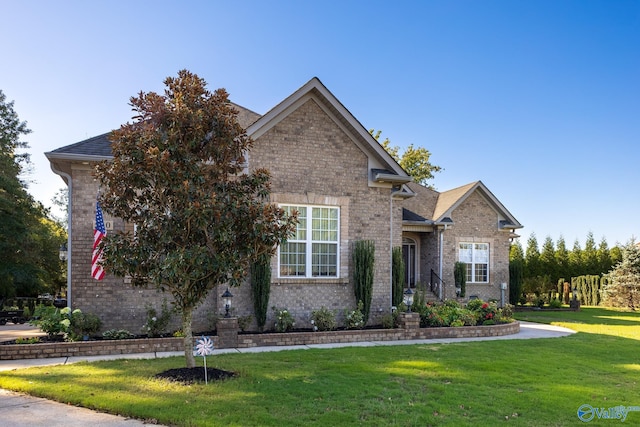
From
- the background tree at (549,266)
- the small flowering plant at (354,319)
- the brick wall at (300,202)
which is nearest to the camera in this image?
the brick wall at (300,202)

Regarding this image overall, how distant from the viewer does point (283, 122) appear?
44.1 ft

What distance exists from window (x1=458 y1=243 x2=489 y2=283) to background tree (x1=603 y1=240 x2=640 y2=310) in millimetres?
10036

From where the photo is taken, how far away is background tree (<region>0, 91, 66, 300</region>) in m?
20.0

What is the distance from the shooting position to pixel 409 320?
12898 mm

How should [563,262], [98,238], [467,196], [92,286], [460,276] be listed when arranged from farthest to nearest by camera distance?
[563,262] < [467,196] < [460,276] < [92,286] < [98,238]

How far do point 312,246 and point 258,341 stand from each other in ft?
11.0

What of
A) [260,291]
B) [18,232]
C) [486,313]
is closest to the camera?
[260,291]

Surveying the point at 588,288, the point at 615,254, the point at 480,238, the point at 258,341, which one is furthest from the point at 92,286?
the point at 615,254

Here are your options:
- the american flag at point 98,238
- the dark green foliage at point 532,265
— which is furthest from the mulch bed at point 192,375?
the dark green foliage at point 532,265

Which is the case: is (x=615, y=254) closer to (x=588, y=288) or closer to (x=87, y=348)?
(x=588, y=288)

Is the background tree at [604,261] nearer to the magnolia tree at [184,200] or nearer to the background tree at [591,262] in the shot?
the background tree at [591,262]

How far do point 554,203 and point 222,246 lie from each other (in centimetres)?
2264

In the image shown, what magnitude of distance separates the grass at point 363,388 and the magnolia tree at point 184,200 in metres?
1.51

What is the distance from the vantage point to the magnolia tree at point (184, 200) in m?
7.43
